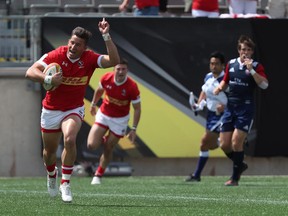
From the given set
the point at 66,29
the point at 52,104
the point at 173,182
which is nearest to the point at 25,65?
the point at 66,29

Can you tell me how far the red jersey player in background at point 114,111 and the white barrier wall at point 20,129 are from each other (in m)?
3.03

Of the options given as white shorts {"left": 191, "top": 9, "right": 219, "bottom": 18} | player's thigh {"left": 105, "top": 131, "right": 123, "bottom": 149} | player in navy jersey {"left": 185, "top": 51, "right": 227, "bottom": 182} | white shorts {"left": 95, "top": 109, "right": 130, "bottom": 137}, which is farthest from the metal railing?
player in navy jersey {"left": 185, "top": 51, "right": 227, "bottom": 182}

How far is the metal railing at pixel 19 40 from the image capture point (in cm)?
2072

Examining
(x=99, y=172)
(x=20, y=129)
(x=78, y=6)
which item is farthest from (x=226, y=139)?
(x=78, y=6)

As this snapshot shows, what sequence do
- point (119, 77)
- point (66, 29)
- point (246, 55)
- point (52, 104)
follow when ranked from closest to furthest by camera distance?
point (52, 104)
point (246, 55)
point (119, 77)
point (66, 29)

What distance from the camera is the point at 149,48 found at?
21.2m

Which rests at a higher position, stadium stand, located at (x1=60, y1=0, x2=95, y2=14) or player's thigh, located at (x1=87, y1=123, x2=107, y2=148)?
stadium stand, located at (x1=60, y1=0, x2=95, y2=14)

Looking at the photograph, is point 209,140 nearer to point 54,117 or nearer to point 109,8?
point 109,8

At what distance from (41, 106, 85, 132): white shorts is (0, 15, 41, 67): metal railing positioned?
8.20 meters

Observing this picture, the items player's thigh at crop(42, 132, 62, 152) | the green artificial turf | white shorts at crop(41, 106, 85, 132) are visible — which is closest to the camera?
the green artificial turf

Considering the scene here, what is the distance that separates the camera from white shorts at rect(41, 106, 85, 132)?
41.1ft

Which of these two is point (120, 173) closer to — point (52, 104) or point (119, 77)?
point (119, 77)

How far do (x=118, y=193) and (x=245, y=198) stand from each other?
200cm

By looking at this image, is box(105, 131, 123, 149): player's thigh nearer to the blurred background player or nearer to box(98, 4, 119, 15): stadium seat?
the blurred background player
